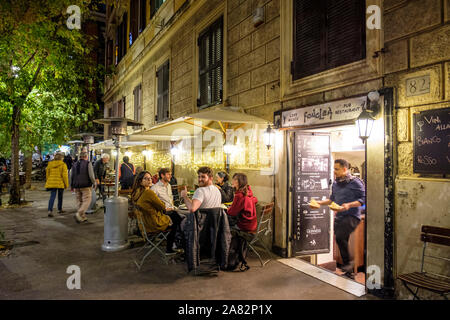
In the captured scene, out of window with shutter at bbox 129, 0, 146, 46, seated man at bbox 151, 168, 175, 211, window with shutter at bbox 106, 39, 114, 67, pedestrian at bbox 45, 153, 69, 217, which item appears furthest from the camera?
window with shutter at bbox 106, 39, 114, 67

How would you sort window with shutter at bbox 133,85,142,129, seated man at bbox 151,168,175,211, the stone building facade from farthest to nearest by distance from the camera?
window with shutter at bbox 133,85,142,129
seated man at bbox 151,168,175,211
the stone building facade

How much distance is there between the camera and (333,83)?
4715 mm

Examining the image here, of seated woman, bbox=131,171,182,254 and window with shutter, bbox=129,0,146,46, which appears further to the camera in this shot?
window with shutter, bbox=129,0,146,46

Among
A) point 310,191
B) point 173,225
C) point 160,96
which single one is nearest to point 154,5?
point 160,96

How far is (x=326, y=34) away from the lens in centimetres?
505

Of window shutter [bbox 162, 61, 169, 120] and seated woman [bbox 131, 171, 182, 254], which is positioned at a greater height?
window shutter [bbox 162, 61, 169, 120]

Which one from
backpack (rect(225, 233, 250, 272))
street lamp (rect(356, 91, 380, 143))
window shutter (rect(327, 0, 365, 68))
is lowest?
backpack (rect(225, 233, 250, 272))

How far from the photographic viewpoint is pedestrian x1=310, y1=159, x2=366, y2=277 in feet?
16.0

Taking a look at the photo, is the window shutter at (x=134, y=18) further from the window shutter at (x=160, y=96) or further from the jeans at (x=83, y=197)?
the jeans at (x=83, y=197)

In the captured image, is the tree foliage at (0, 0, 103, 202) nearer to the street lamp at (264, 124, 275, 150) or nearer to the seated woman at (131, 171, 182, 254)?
the seated woman at (131, 171, 182, 254)

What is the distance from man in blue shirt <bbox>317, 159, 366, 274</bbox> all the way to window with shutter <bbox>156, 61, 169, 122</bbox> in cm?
750

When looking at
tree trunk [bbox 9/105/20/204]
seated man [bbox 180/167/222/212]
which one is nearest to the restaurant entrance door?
seated man [bbox 180/167/222/212]

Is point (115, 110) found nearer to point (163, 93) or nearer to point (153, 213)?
point (163, 93)
